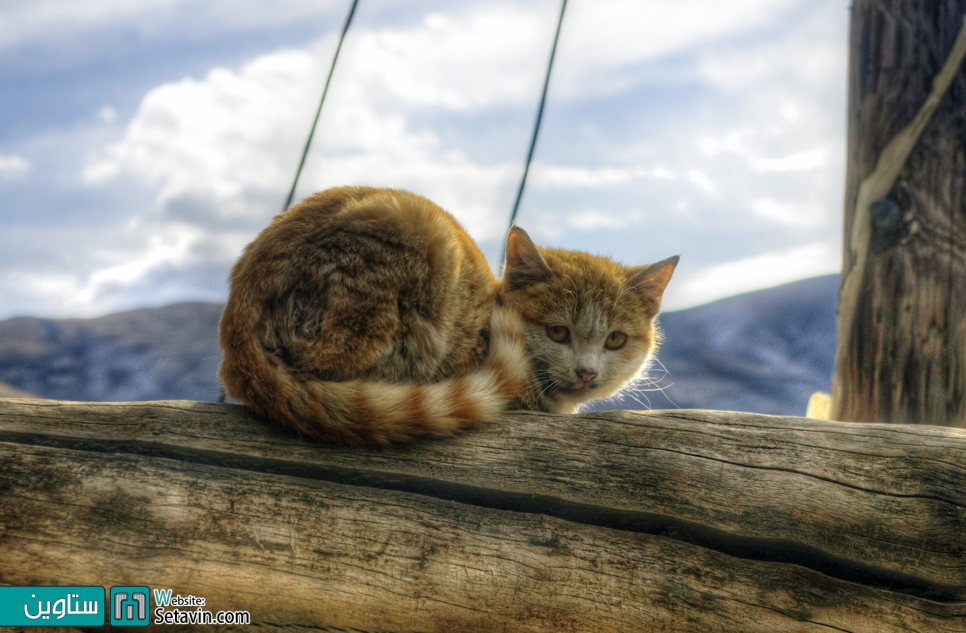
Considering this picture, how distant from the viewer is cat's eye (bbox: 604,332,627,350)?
6.44ft

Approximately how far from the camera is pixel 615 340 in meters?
1.98

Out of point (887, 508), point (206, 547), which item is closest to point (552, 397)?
point (887, 508)

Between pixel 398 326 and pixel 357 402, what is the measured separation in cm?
24

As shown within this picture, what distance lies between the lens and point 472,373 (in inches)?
66.1

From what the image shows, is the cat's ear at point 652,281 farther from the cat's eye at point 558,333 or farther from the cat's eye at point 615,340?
the cat's eye at point 558,333

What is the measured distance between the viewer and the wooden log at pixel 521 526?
137cm

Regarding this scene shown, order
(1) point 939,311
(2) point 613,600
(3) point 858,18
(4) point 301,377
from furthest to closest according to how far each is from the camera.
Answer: (3) point 858,18 → (1) point 939,311 → (4) point 301,377 → (2) point 613,600

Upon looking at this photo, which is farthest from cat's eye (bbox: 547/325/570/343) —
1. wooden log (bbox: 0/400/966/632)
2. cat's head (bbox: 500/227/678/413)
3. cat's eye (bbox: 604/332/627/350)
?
wooden log (bbox: 0/400/966/632)

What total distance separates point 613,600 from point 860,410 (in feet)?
4.97

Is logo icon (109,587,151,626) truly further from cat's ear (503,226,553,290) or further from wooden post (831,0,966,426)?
wooden post (831,0,966,426)

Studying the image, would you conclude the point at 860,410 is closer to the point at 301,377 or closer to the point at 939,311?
the point at 939,311

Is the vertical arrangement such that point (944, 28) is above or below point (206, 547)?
above
